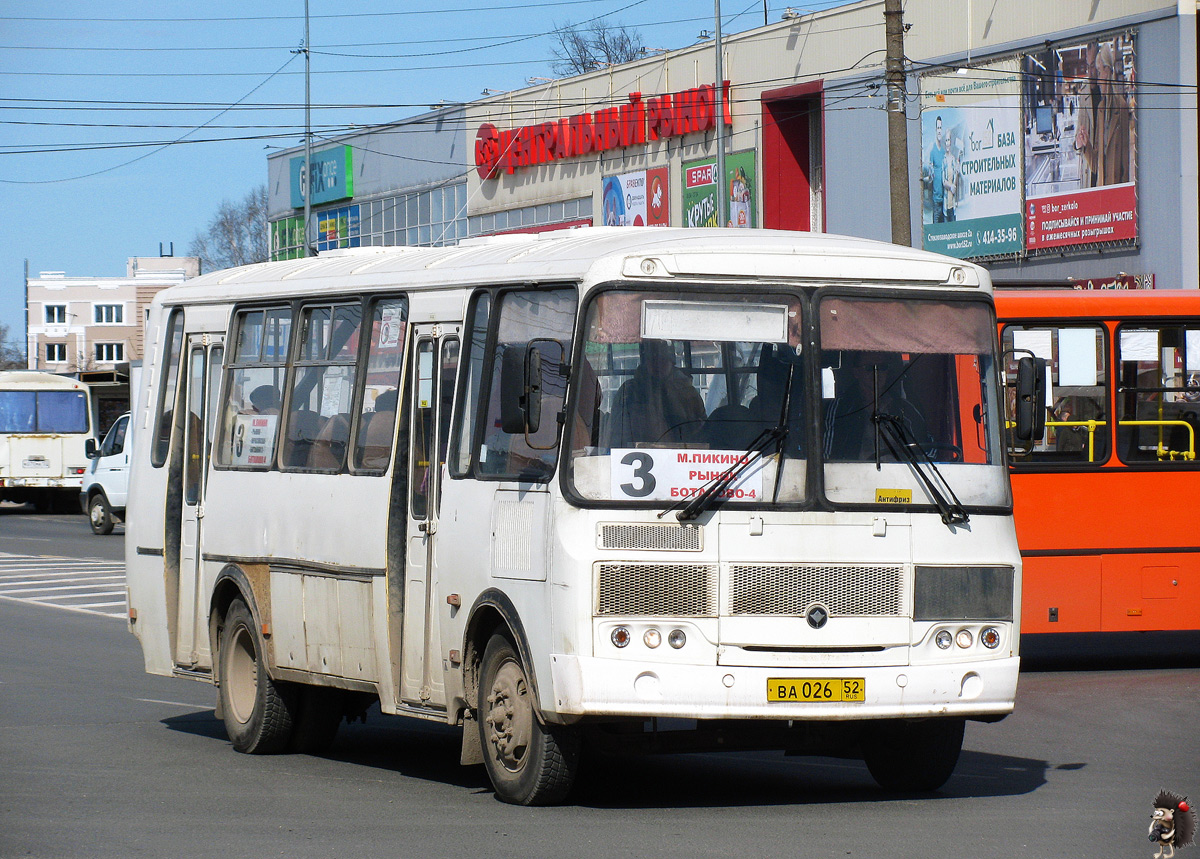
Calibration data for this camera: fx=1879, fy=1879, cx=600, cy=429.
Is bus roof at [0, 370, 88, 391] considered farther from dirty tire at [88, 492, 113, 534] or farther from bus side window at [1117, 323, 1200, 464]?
bus side window at [1117, 323, 1200, 464]

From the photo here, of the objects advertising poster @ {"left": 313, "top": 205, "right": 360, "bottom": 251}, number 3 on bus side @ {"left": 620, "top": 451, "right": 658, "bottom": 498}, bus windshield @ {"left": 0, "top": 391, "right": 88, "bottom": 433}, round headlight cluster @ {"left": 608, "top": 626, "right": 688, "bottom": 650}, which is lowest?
round headlight cluster @ {"left": 608, "top": 626, "right": 688, "bottom": 650}

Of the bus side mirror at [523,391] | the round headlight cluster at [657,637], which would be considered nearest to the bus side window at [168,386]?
the bus side mirror at [523,391]

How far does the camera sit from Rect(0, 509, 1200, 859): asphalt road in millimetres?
7633

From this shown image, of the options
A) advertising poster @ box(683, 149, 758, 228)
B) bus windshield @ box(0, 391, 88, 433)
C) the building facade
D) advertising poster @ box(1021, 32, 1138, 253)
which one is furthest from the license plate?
bus windshield @ box(0, 391, 88, 433)

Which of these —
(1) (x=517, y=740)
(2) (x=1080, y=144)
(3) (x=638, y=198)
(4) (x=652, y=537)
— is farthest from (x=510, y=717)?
(3) (x=638, y=198)

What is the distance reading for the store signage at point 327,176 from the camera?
2381 inches

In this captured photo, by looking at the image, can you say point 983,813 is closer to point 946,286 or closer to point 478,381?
point 946,286

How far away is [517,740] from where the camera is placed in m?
8.48

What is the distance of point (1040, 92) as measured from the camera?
106ft

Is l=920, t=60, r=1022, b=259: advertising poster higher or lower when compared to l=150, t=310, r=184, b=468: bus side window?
higher

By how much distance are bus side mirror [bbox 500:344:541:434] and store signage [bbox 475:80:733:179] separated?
3463 centimetres

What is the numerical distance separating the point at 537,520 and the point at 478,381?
108 centimetres

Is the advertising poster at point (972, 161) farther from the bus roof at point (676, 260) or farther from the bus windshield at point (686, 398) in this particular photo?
the bus windshield at point (686, 398)

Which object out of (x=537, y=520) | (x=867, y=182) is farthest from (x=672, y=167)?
(x=537, y=520)
